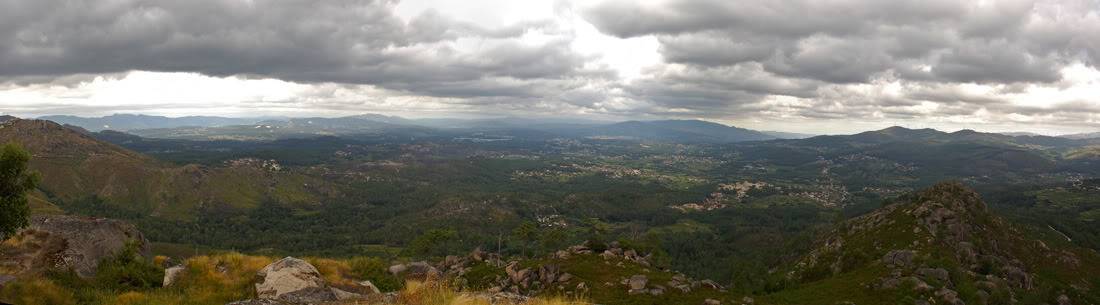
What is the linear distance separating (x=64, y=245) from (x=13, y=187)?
823 centimetres

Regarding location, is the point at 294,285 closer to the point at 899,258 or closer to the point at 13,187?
the point at 13,187

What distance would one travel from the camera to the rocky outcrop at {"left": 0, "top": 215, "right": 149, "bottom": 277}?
1010 inches

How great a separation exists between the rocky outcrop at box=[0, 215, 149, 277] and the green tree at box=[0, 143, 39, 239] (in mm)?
743

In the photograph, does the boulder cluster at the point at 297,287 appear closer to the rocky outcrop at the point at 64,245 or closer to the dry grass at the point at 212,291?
the dry grass at the point at 212,291

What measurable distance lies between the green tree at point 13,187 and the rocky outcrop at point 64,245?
74 centimetres

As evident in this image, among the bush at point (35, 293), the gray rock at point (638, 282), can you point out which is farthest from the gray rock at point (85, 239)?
the gray rock at point (638, 282)

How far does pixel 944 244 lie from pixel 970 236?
13083 millimetres

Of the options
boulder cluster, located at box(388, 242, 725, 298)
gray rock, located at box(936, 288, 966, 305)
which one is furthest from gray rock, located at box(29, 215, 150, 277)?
gray rock, located at box(936, 288, 966, 305)

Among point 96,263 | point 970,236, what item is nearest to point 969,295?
point 970,236

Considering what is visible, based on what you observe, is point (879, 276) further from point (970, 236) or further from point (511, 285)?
point (511, 285)

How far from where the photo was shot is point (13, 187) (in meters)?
30.9

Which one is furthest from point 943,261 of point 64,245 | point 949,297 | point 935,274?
point 64,245

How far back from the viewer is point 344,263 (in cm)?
3438

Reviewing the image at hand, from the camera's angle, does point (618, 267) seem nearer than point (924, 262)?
Yes
